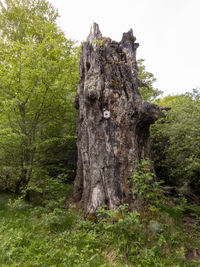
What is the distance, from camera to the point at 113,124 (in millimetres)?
4801

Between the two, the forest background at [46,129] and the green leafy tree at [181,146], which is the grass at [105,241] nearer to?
the forest background at [46,129]

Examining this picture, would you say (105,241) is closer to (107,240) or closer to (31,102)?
(107,240)

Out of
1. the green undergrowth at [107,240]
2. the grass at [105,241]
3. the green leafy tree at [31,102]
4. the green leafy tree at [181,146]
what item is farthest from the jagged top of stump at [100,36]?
the grass at [105,241]

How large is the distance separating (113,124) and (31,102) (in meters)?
3.60

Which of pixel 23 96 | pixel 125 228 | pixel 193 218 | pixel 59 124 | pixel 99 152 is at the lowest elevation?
pixel 193 218

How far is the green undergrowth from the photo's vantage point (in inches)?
109

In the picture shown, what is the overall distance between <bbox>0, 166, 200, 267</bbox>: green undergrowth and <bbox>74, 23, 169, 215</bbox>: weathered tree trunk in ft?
1.83

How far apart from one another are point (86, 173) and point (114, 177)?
1.33 m

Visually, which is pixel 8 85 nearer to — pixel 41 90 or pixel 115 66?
pixel 41 90

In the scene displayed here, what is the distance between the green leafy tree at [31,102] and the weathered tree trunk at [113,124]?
1.61 meters

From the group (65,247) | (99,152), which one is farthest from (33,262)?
(99,152)

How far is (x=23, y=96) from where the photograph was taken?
5973 millimetres

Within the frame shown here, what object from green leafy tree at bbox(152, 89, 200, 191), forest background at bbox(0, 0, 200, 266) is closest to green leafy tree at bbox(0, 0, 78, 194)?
forest background at bbox(0, 0, 200, 266)

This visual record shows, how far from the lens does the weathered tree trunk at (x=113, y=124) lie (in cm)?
444
